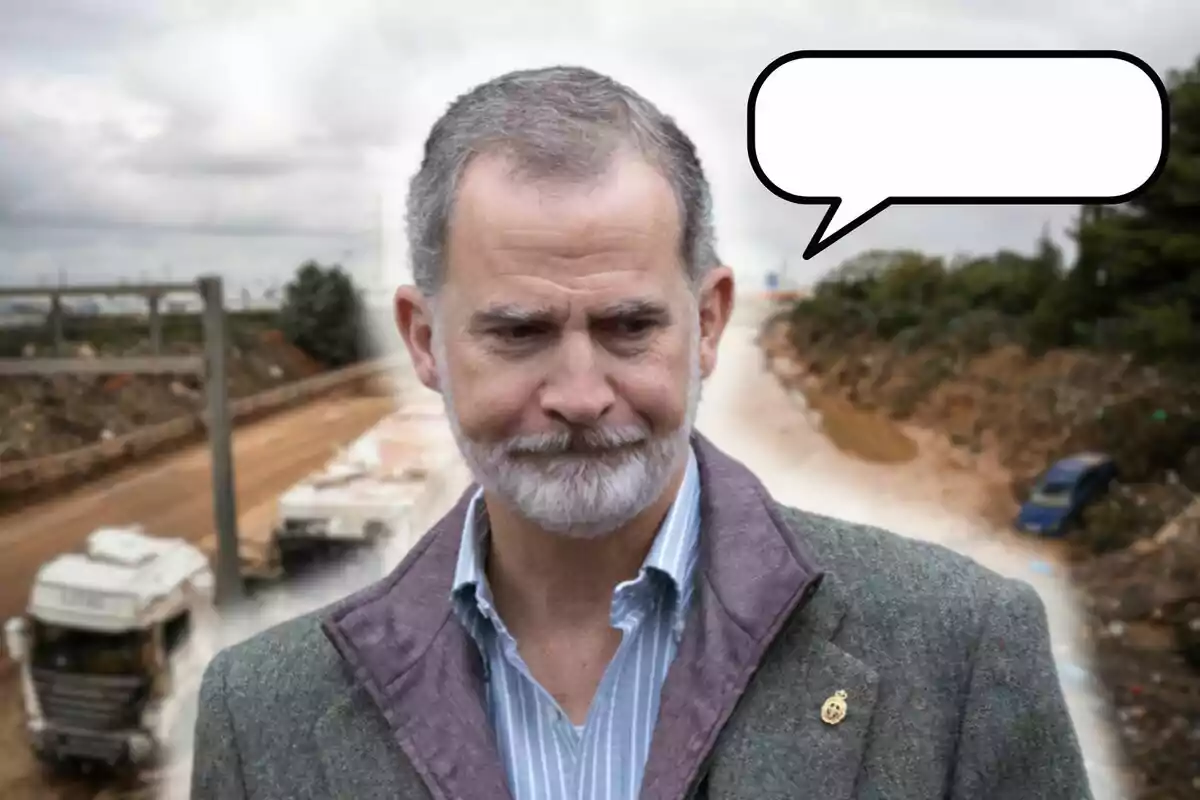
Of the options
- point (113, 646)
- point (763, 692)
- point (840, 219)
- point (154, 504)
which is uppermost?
point (840, 219)

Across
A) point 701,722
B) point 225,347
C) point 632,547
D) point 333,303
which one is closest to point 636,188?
point 632,547

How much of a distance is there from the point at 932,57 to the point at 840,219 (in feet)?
0.94

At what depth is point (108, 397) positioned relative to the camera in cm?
173

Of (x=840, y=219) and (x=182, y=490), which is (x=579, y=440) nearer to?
(x=840, y=219)

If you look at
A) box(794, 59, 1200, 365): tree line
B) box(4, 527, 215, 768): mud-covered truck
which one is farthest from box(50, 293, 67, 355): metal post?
box(794, 59, 1200, 365): tree line

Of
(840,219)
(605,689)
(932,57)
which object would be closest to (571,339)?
(605,689)

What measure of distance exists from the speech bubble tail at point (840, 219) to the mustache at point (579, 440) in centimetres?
88

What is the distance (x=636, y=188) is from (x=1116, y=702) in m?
1.34

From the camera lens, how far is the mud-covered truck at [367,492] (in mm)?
1746

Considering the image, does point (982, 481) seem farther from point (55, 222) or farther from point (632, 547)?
point (55, 222)

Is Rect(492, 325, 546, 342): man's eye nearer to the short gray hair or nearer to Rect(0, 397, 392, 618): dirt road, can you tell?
the short gray hair

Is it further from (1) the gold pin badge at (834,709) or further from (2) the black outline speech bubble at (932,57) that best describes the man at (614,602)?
(2) the black outline speech bubble at (932,57)

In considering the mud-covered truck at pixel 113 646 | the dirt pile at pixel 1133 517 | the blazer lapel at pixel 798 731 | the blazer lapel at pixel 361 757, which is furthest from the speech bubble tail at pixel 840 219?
the mud-covered truck at pixel 113 646

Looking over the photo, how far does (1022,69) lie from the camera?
1608mm
